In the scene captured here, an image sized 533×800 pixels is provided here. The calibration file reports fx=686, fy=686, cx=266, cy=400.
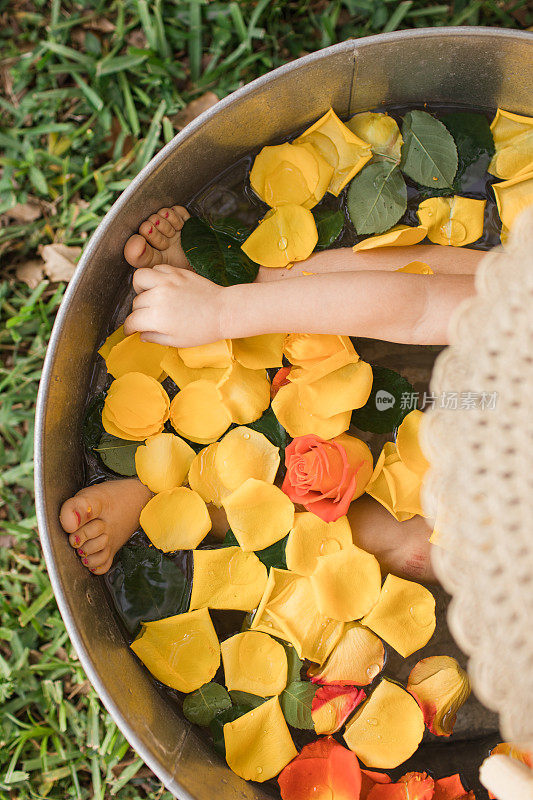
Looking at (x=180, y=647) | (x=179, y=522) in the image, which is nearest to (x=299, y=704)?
(x=180, y=647)

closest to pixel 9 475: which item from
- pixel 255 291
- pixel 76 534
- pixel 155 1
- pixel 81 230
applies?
pixel 76 534

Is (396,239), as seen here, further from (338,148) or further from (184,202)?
(184,202)

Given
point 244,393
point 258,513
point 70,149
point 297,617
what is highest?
point 70,149

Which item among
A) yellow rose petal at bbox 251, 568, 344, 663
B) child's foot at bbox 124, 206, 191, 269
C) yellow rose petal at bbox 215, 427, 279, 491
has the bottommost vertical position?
yellow rose petal at bbox 251, 568, 344, 663

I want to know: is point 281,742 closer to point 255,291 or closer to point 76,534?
point 76,534

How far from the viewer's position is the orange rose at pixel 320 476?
798 mm

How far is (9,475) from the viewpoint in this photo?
3.55ft

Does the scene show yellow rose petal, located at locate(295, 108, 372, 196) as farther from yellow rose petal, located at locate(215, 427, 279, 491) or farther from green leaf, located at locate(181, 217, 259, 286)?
yellow rose petal, located at locate(215, 427, 279, 491)

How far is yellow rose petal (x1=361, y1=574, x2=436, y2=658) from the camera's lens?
2.79 feet

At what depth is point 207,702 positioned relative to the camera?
0.88 meters

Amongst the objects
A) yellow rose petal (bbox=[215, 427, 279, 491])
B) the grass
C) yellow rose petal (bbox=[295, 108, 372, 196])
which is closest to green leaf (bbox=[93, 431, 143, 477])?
yellow rose petal (bbox=[215, 427, 279, 491])

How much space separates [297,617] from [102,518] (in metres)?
0.27

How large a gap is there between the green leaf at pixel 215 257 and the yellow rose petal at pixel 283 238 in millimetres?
17

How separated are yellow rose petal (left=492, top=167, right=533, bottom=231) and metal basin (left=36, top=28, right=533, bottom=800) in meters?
0.10
